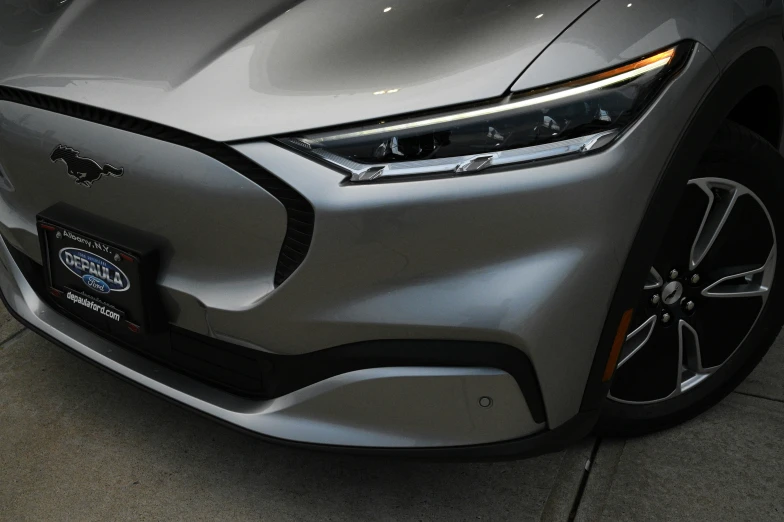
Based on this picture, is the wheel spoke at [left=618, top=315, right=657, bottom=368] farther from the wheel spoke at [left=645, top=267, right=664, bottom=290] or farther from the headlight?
the headlight

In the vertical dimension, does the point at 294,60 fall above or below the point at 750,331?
above

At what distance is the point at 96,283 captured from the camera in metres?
1.79

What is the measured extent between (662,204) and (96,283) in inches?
45.8

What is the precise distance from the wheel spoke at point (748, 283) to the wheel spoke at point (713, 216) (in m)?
0.13

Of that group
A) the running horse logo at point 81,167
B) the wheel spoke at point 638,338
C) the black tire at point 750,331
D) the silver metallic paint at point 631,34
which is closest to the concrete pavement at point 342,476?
the black tire at point 750,331

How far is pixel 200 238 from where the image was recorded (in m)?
1.59

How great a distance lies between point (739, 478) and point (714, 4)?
3.63 ft

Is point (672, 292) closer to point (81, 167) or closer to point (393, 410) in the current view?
point (393, 410)

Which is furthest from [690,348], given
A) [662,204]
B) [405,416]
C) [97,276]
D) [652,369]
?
[97,276]

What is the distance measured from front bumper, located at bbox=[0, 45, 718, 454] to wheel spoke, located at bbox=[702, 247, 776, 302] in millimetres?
597

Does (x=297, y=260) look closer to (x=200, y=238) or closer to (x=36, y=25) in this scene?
(x=200, y=238)

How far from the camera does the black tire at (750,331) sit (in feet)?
5.93

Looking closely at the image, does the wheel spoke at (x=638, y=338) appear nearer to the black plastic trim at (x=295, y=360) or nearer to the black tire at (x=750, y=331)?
the black tire at (x=750, y=331)

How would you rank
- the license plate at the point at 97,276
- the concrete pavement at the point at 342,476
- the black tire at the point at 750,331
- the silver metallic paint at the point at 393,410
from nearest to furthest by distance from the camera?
the silver metallic paint at the point at 393,410, the license plate at the point at 97,276, the black tire at the point at 750,331, the concrete pavement at the point at 342,476
